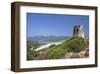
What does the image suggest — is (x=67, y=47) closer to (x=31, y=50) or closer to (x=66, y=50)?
(x=66, y=50)

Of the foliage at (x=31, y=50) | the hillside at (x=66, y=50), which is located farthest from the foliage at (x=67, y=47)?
the foliage at (x=31, y=50)

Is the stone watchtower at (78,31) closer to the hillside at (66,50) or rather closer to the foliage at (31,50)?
the hillside at (66,50)

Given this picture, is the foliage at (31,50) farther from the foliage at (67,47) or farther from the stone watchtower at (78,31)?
the stone watchtower at (78,31)

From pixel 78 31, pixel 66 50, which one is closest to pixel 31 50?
pixel 66 50

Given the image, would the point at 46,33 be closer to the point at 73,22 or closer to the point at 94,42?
the point at 73,22

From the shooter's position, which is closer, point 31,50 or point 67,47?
point 31,50

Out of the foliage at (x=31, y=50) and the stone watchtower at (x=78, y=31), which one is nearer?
the foliage at (x=31, y=50)

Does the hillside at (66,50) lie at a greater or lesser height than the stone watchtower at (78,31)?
lesser

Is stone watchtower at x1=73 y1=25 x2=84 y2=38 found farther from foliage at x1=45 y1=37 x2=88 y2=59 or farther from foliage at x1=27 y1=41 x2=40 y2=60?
foliage at x1=27 y1=41 x2=40 y2=60

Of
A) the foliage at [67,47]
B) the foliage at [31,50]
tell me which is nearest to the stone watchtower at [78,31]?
the foliage at [67,47]

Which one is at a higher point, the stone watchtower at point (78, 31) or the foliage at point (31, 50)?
the stone watchtower at point (78, 31)

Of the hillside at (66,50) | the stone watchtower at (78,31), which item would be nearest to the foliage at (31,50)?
the hillside at (66,50)
